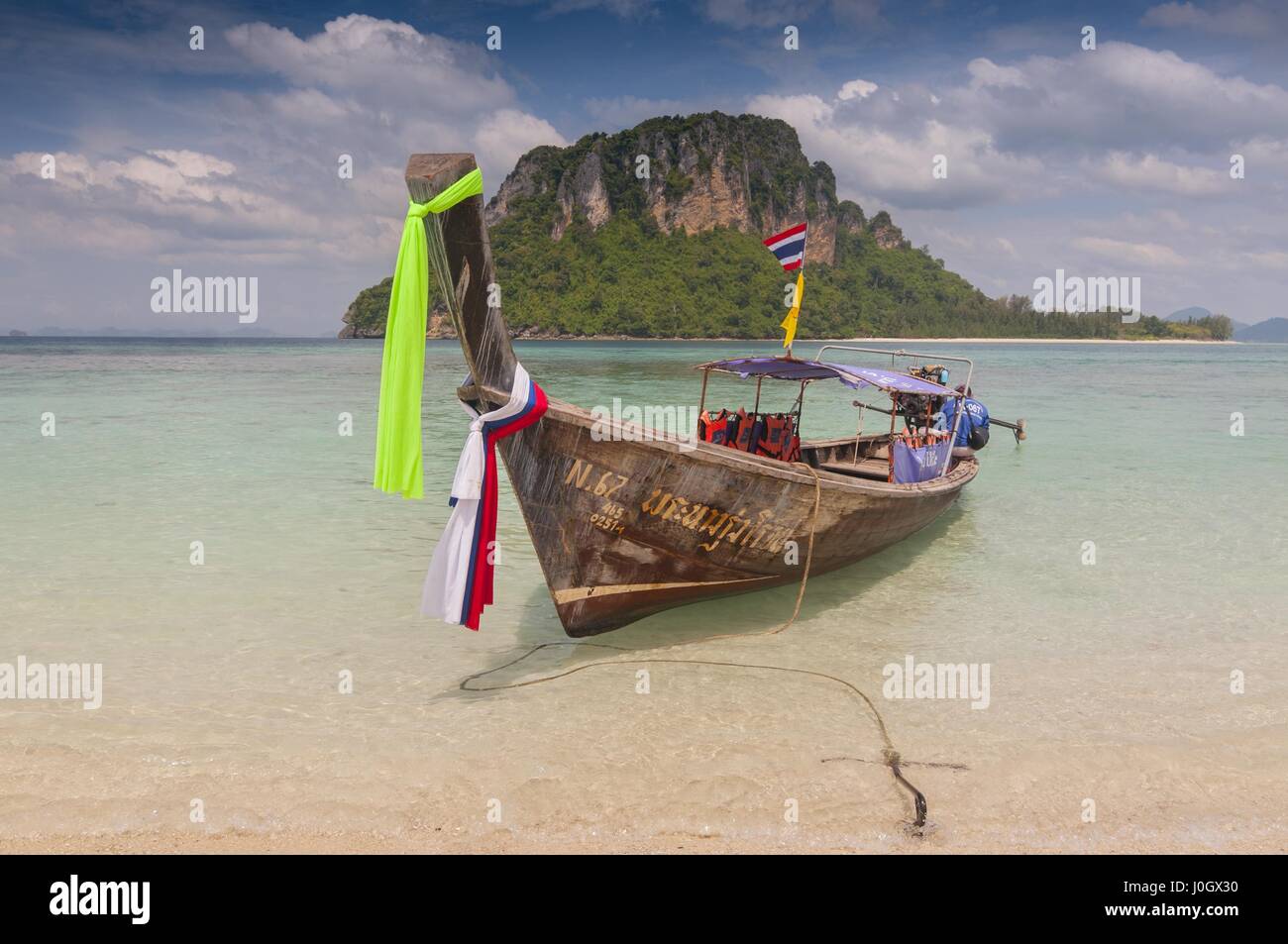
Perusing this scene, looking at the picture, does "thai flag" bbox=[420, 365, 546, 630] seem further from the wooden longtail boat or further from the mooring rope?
the mooring rope

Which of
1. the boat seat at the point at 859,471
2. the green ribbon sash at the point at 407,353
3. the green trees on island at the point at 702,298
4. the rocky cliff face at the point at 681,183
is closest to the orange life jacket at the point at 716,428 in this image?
the boat seat at the point at 859,471

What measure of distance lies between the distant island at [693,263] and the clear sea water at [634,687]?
11103cm

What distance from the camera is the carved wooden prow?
180 inches

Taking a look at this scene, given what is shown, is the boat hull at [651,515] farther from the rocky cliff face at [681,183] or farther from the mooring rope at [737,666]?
the rocky cliff face at [681,183]

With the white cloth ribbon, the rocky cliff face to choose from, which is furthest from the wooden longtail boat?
the rocky cliff face

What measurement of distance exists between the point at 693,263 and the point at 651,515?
428 feet

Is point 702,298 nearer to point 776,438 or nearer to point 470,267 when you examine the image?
point 776,438

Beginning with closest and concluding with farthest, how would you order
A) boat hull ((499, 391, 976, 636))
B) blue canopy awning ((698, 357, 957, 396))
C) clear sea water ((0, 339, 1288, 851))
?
clear sea water ((0, 339, 1288, 851))
boat hull ((499, 391, 976, 636))
blue canopy awning ((698, 357, 957, 396))

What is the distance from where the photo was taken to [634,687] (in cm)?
583

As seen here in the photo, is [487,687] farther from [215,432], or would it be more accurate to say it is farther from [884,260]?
[884,260]

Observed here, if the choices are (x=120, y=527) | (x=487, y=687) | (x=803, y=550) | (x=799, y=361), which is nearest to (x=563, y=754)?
(x=487, y=687)

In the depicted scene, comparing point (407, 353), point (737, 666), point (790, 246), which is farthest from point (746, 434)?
point (407, 353)

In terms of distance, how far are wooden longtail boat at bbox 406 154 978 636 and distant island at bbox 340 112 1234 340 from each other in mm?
114512

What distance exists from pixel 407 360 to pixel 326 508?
6908mm
